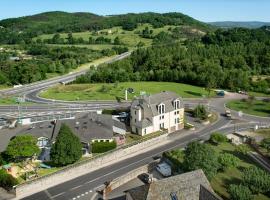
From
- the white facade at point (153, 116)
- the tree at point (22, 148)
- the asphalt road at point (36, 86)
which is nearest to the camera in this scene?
the tree at point (22, 148)

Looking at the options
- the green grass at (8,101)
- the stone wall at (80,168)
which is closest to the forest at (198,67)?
the green grass at (8,101)

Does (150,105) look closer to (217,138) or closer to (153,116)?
(153,116)

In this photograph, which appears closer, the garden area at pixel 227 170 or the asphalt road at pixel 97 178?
the garden area at pixel 227 170

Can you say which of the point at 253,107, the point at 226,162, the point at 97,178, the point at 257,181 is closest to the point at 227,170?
the point at 226,162

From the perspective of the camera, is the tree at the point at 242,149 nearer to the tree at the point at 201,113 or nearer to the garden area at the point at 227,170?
the garden area at the point at 227,170

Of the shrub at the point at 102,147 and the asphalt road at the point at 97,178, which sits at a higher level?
the shrub at the point at 102,147

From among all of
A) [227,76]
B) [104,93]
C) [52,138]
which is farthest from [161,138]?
[227,76]

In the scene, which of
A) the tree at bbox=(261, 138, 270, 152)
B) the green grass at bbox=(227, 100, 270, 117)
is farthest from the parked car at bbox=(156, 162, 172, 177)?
the green grass at bbox=(227, 100, 270, 117)

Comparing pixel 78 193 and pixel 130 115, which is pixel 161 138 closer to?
pixel 130 115
